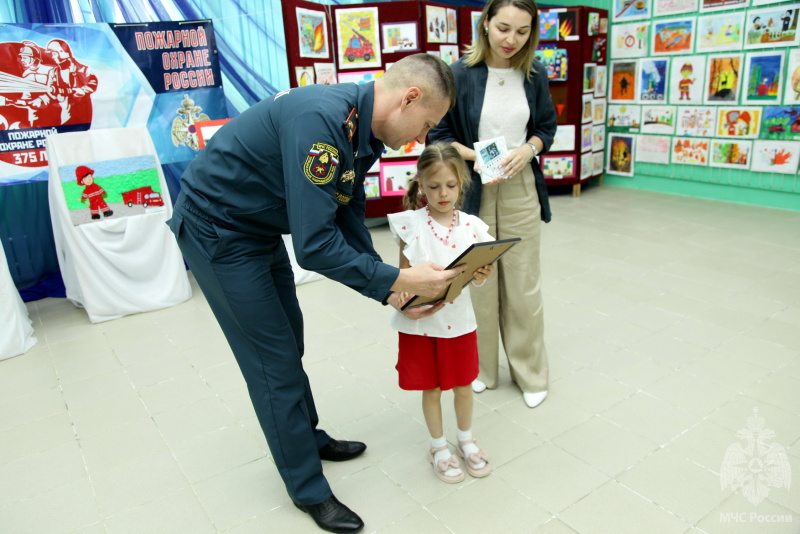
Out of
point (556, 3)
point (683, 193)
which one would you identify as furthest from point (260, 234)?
point (556, 3)

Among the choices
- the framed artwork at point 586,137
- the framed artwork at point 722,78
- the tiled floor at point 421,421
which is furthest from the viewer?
the framed artwork at point 586,137

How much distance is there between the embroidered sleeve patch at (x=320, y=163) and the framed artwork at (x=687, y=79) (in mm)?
5931

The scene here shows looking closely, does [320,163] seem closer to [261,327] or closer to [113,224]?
[261,327]

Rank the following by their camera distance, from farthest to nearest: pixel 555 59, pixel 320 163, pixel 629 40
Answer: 1. pixel 629 40
2. pixel 555 59
3. pixel 320 163

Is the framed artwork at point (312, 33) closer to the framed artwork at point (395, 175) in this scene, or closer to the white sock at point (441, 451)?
the framed artwork at point (395, 175)

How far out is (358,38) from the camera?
5.35 meters

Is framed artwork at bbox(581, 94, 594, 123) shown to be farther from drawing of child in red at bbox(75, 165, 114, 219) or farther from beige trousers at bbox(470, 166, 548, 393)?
drawing of child in red at bbox(75, 165, 114, 219)

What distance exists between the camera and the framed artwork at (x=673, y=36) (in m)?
6.23

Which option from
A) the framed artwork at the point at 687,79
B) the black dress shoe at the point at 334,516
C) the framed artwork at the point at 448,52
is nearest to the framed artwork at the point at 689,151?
the framed artwork at the point at 687,79

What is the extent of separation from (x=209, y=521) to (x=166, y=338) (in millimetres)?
1846

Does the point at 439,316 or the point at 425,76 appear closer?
the point at 425,76

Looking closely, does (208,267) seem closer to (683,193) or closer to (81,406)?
(81,406)

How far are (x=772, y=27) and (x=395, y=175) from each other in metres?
3.79

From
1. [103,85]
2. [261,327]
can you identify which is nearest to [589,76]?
[103,85]
